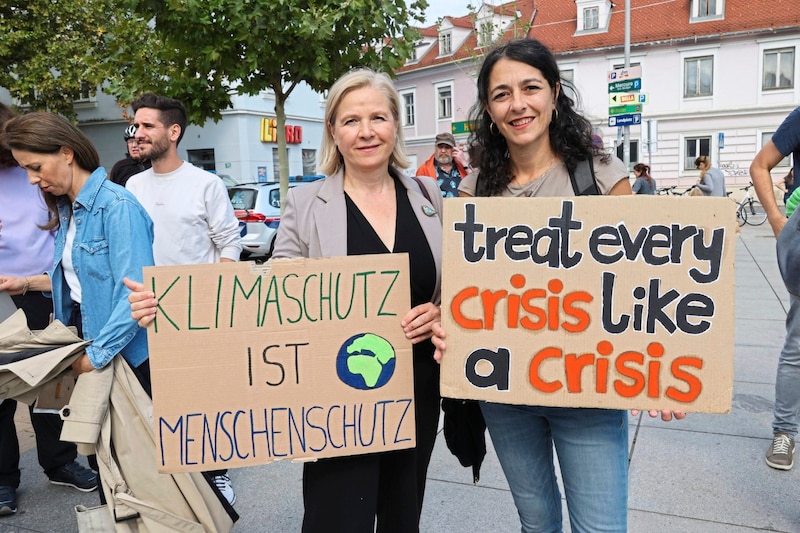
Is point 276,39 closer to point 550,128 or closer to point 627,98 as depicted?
point 550,128

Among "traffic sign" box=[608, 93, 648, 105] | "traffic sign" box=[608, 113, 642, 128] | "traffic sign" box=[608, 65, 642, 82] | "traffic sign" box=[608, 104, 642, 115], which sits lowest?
"traffic sign" box=[608, 113, 642, 128]

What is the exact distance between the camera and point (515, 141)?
6.10 feet

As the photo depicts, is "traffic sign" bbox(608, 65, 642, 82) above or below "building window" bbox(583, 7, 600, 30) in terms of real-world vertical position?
below

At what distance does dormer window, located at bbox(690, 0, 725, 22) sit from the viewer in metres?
28.1

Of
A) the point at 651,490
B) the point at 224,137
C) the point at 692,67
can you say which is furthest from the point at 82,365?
the point at 692,67

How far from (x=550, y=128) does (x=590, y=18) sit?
1281 inches

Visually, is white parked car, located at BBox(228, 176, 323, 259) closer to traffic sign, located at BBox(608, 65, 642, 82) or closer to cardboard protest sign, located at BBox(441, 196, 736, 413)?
traffic sign, located at BBox(608, 65, 642, 82)

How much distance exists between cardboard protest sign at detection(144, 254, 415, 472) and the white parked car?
30.6 feet

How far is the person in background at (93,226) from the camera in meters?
2.30

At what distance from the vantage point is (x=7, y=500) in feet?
10.1

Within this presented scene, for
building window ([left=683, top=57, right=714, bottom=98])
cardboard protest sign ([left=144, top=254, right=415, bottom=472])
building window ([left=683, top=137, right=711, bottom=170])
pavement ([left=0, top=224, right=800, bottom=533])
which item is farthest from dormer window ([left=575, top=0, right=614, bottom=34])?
cardboard protest sign ([left=144, top=254, right=415, bottom=472])

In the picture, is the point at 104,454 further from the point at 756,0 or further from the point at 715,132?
the point at 756,0

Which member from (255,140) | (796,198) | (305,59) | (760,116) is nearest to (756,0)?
(760,116)

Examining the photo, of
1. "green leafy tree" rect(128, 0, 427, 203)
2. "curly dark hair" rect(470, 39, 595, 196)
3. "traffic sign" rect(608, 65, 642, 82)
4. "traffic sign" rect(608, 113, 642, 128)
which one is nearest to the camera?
"curly dark hair" rect(470, 39, 595, 196)
